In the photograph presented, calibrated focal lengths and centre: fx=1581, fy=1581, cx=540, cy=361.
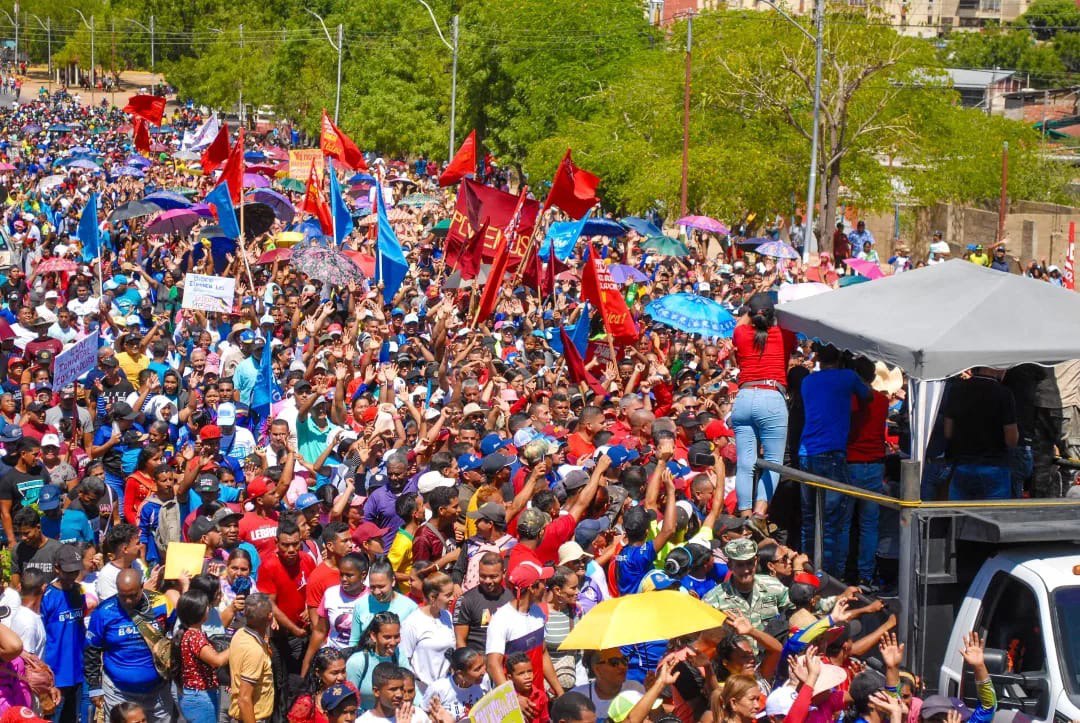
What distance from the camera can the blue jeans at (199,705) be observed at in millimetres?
7941

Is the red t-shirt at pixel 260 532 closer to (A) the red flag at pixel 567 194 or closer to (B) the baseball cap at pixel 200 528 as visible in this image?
(B) the baseball cap at pixel 200 528

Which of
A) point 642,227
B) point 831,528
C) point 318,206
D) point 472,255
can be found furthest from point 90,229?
point 831,528

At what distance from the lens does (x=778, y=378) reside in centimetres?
948

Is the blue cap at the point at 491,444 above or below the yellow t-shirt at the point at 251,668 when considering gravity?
above

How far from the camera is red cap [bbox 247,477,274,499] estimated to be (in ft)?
32.6

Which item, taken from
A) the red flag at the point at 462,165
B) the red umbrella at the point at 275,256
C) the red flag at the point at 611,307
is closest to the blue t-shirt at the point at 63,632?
the red flag at the point at 611,307

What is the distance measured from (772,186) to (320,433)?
25802 mm

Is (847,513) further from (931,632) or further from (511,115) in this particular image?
(511,115)

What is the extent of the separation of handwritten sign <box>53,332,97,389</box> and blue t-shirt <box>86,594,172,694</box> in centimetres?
588

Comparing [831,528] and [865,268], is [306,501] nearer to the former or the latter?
[831,528]

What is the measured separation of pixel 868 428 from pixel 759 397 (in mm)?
797

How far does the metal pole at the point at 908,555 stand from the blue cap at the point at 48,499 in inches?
231

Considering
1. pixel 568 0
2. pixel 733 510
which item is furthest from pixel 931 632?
pixel 568 0

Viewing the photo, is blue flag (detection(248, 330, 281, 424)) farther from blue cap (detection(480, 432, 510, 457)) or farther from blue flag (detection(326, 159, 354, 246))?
blue flag (detection(326, 159, 354, 246))
